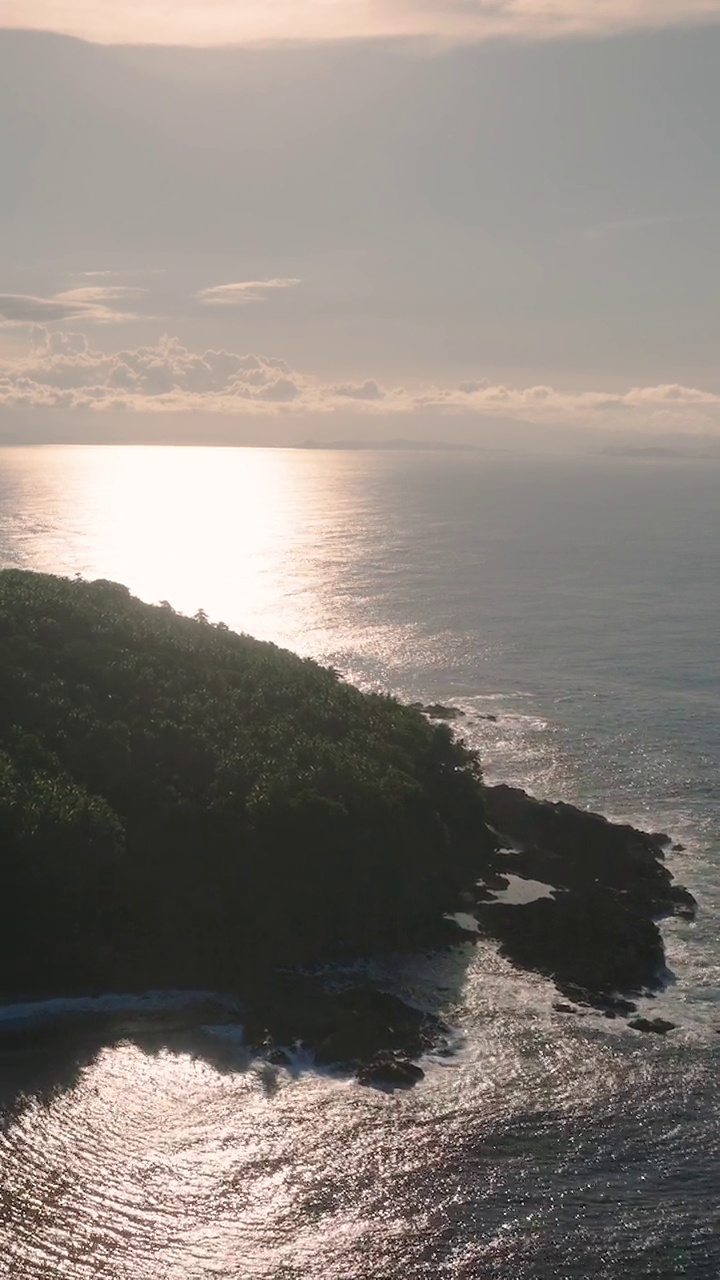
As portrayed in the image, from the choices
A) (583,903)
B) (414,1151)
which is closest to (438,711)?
(583,903)

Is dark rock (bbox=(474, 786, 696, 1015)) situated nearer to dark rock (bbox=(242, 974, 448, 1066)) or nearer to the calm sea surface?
the calm sea surface

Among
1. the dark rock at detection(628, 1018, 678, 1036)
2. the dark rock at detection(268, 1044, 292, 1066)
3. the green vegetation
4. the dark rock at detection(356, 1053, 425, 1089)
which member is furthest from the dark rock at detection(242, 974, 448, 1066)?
the dark rock at detection(628, 1018, 678, 1036)

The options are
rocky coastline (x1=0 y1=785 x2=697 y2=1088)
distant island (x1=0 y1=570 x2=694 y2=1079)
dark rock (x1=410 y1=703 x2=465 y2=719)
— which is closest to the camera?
rocky coastline (x1=0 y1=785 x2=697 y2=1088)

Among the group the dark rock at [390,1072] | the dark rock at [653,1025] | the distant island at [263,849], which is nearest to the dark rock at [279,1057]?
the distant island at [263,849]

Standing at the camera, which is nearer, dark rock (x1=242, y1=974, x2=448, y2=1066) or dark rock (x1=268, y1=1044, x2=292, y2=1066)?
dark rock (x1=268, y1=1044, x2=292, y2=1066)

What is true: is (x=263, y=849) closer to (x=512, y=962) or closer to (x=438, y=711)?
(x=512, y=962)

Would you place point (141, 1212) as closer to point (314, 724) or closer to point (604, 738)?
point (314, 724)
